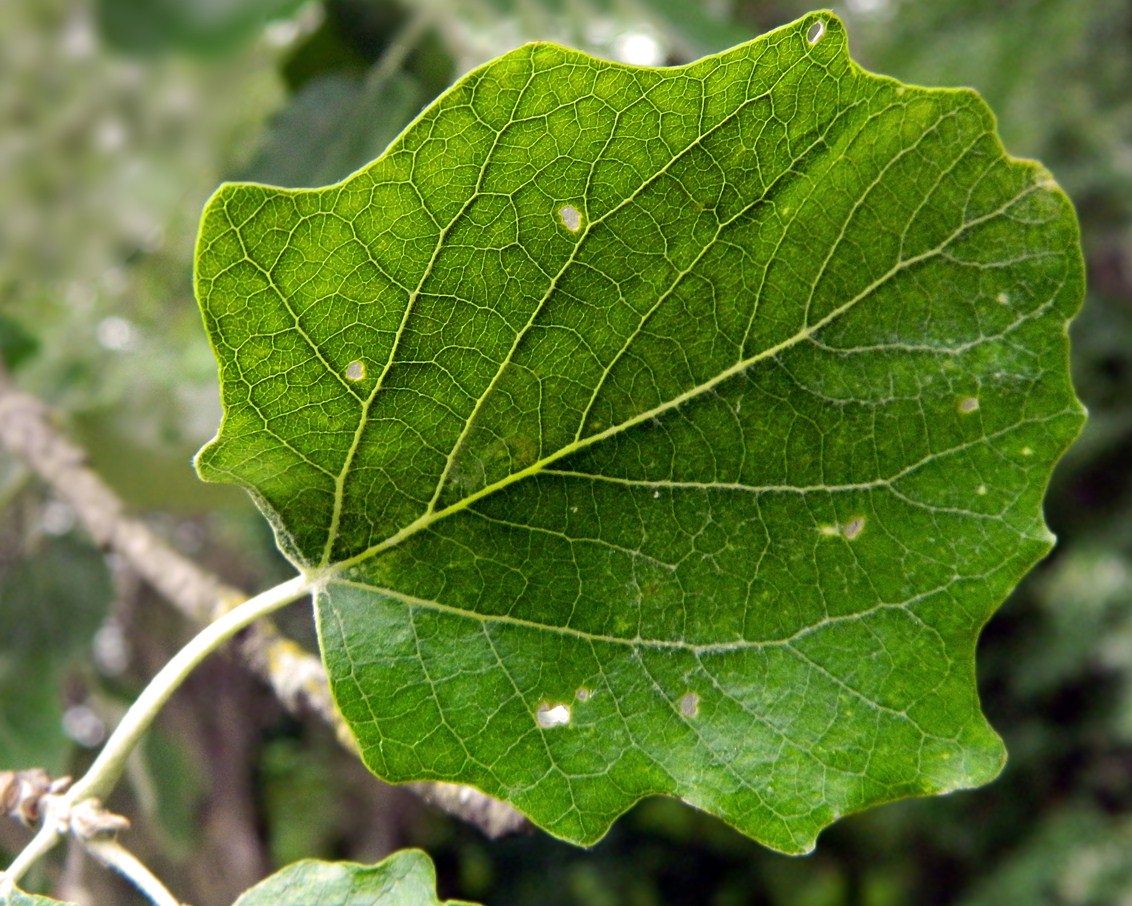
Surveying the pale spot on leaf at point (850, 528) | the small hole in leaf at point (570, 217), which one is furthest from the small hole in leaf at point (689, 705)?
the small hole in leaf at point (570, 217)

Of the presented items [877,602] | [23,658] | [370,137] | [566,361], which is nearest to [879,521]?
[877,602]

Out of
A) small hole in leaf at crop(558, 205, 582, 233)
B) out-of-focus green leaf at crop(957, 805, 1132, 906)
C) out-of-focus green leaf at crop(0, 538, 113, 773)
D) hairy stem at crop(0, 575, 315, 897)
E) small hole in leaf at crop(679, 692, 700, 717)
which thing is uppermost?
out-of-focus green leaf at crop(0, 538, 113, 773)

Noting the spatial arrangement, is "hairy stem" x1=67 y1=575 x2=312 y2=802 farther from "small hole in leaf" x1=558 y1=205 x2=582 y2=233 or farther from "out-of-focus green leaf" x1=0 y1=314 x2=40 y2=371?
"out-of-focus green leaf" x1=0 y1=314 x2=40 y2=371

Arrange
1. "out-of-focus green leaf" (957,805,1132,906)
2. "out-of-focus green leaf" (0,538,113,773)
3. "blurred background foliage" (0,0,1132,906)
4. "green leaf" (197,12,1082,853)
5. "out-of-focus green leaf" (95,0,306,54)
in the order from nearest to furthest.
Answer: "green leaf" (197,12,1082,853)
"out-of-focus green leaf" (95,0,306,54)
"out-of-focus green leaf" (0,538,113,773)
"blurred background foliage" (0,0,1132,906)
"out-of-focus green leaf" (957,805,1132,906)

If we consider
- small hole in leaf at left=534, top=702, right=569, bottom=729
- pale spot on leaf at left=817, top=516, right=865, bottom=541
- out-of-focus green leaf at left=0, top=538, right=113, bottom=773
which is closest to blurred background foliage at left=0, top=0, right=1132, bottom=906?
out-of-focus green leaf at left=0, top=538, right=113, bottom=773

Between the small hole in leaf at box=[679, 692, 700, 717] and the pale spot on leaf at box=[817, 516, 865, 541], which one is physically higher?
the pale spot on leaf at box=[817, 516, 865, 541]

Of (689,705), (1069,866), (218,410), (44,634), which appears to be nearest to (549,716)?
(689,705)

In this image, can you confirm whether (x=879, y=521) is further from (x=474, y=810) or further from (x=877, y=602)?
(x=474, y=810)
